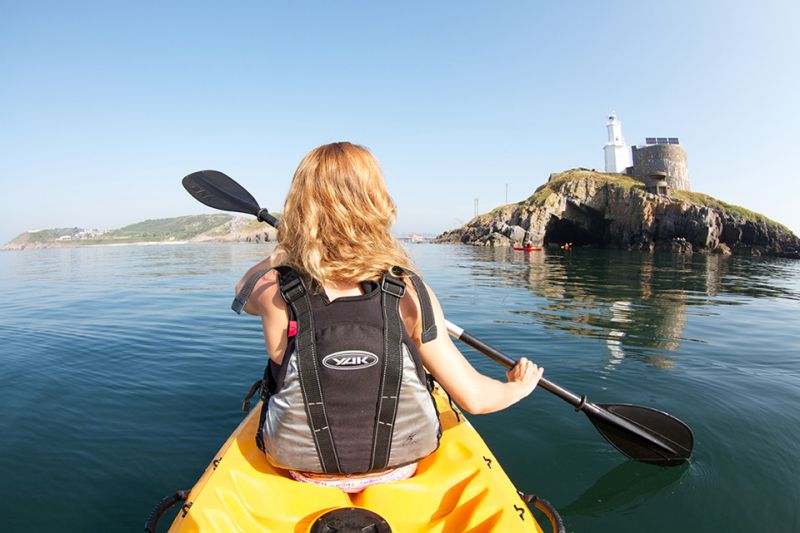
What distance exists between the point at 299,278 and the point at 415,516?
134 cm

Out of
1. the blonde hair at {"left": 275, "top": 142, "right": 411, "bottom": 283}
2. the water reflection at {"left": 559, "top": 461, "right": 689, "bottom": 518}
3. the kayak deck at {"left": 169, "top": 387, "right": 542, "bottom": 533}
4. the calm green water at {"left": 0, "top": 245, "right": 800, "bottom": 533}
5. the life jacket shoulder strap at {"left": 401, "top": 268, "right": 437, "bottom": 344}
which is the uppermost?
the blonde hair at {"left": 275, "top": 142, "right": 411, "bottom": 283}

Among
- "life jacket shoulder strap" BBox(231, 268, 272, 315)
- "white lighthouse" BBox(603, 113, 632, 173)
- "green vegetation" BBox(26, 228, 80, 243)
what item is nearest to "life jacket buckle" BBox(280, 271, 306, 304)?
"life jacket shoulder strap" BBox(231, 268, 272, 315)

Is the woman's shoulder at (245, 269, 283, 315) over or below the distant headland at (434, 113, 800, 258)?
below

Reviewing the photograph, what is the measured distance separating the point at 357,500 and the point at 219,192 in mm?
2990

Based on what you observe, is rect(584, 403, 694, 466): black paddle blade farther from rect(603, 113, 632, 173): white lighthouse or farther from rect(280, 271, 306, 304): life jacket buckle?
rect(603, 113, 632, 173): white lighthouse

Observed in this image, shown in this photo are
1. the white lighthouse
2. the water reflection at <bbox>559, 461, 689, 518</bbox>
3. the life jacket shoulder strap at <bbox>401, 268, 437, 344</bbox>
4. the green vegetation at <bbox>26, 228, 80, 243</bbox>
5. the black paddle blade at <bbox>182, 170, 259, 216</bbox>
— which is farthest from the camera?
the green vegetation at <bbox>26, 228, 80, 243</bbox>

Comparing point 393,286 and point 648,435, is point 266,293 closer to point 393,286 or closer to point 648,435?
point 393,286

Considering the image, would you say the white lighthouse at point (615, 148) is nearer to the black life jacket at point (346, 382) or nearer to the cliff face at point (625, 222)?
the cliff face at point (625, 222)

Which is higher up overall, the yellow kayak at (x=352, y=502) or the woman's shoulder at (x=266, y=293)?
the woman's shoulder at (x=266, y=293)

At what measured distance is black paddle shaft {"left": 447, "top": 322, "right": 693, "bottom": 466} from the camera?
14.1ft

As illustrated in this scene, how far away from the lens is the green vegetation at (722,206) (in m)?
45.2

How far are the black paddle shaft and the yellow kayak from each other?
6.34 ft

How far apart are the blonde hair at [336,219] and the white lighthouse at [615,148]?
85484 mm

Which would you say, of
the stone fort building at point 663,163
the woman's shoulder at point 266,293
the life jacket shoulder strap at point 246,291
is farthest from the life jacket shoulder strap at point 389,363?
the stone fort building at point 663,163
